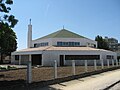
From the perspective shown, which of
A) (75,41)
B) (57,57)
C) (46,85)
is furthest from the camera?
(75,41)

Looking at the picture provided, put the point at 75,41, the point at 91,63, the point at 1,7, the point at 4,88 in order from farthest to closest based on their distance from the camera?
the point at 75,41, the point at 91,63, the point at 1,7, the point at 4,88

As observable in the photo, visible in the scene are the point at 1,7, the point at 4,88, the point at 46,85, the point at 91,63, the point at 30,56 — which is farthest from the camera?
the point at 30,56

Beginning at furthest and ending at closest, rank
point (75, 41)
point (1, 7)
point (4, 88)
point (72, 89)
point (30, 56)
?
point (75, 41), point (30, 56), point (1, 7), point (72, 89), point (4, 88)

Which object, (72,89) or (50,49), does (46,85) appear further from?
(50,49)

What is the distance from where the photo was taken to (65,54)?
4803 centimetres

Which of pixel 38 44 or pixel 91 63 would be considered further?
pixel 38 44

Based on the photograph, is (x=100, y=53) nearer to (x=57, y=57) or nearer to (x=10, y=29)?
(x=57, y=57)

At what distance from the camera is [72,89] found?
1339cm

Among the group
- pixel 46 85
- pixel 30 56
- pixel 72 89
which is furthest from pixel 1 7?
pixel 30 56

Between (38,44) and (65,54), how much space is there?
1192 cm

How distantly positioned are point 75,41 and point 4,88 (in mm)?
43906

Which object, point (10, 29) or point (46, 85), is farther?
A: point (10, 29)

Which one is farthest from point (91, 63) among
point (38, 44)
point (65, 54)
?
point (38, 44)

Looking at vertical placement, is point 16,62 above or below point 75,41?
below
